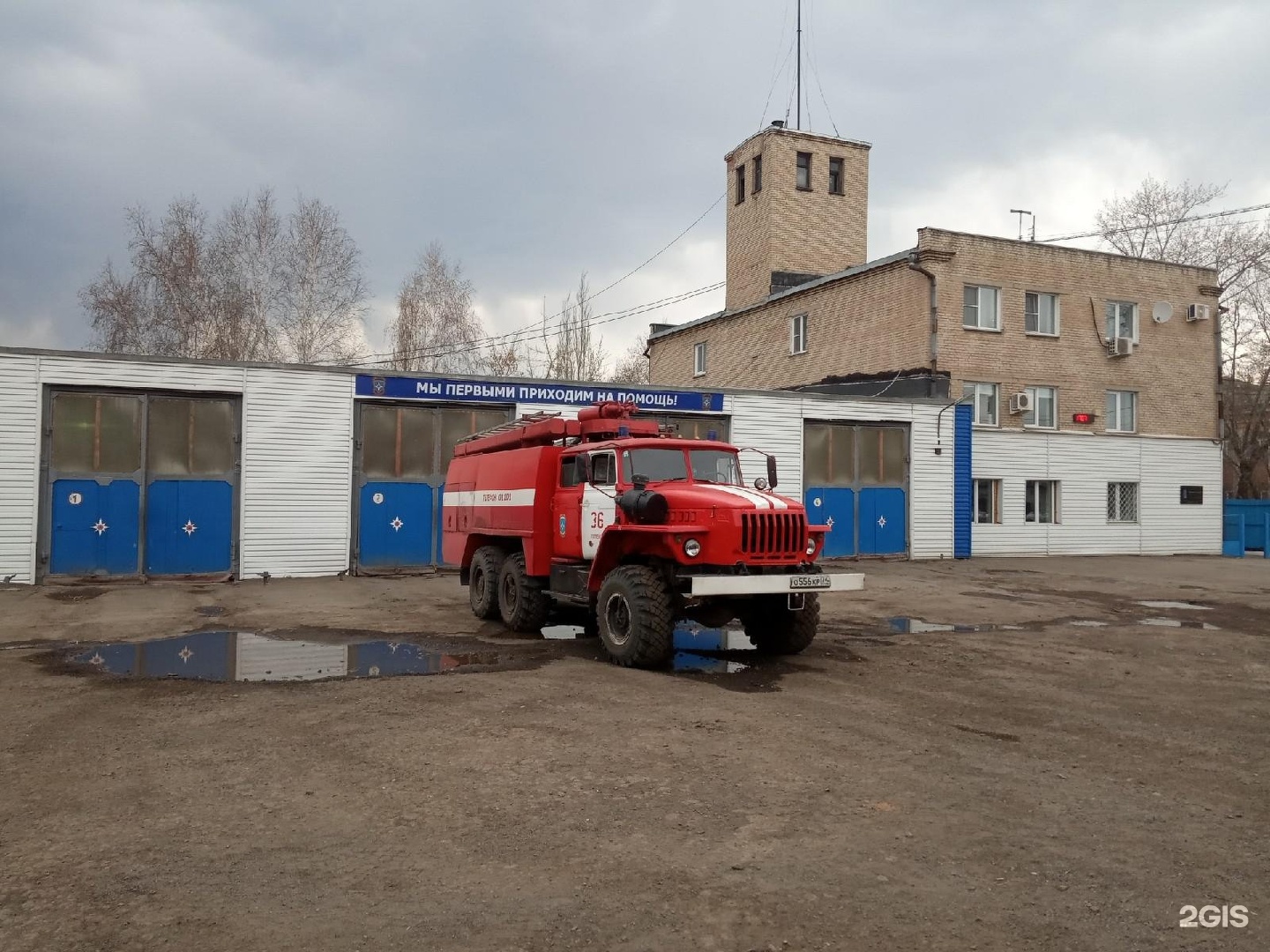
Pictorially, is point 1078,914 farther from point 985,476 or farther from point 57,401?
point 985,476

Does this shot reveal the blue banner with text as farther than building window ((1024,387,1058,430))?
No

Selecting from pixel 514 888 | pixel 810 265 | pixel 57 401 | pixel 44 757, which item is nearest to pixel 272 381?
pixel 57 401

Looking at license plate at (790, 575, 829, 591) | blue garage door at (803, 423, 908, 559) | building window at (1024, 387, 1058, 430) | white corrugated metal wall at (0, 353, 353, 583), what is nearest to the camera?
license plate at (790, 575, 829, 591)

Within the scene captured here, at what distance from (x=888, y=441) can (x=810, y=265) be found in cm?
1275

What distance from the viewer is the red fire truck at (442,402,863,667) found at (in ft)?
30.2

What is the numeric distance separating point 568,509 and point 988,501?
17739 millimetres

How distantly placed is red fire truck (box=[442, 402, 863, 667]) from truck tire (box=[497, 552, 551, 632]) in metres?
0.01

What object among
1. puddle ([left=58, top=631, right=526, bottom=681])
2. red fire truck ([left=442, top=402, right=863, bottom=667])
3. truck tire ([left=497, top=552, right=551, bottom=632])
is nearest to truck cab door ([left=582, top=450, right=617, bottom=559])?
red fire truck ([left=442, top=402, right=863, bottom=667])

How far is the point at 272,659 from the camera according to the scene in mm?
9734

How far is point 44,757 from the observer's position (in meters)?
6.01

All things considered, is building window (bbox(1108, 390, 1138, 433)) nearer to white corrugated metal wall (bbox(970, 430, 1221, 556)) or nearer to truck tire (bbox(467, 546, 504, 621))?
white corrugated metal wall (bbox(970, 430, 1221, 556))

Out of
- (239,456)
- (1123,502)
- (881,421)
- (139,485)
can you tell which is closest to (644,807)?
(239,456)

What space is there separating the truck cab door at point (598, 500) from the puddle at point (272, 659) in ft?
4.99

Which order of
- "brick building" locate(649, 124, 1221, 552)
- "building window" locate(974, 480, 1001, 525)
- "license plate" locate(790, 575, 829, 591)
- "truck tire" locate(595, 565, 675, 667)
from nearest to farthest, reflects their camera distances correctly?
1. "truck tire" locate(595, 565, 675, 667)
2. "license plate" locate(790, 575, 829, 591)
3. "building window" locate(974, 480, 1001, 525)
4. "brick building" locate(649, 124, 1221, 552)
